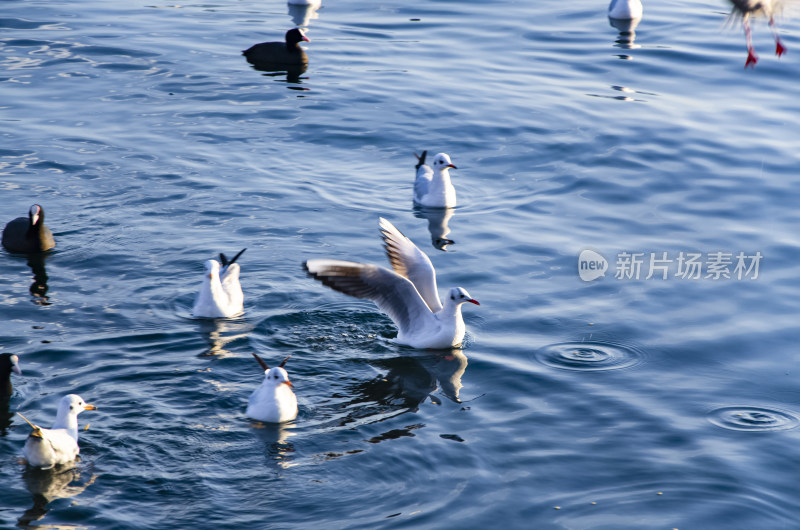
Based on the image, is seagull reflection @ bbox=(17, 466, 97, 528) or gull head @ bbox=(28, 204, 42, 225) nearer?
seagull reflection @ bbox=(17, 466, 97, 528)

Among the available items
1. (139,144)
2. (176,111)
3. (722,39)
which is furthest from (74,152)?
(722,39)

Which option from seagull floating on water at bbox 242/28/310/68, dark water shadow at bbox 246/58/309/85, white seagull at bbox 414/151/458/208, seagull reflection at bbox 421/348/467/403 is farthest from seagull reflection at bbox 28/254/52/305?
seagull floating on water at bbox 242/28/310/68

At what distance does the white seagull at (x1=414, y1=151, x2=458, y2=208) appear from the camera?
18.5 metres

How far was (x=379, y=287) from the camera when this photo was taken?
13.5m

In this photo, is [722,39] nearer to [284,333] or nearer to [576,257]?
[576,257]

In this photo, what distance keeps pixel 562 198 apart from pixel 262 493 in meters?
10.2

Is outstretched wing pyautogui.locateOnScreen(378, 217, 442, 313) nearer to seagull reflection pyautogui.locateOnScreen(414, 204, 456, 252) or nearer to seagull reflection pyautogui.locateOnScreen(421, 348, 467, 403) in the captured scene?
seagull reflection pyautogui.locateOnScreen(421, 348, 467, 403)

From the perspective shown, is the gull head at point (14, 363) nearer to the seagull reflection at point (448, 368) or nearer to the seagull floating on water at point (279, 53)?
the seagull reflection at point (448, 368)

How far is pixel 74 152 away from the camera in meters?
20.1

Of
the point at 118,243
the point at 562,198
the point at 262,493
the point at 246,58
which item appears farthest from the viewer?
the point at 246,58

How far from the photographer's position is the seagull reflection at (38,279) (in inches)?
575

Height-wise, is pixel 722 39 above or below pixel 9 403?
above

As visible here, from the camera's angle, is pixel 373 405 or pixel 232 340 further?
pixel 232 340

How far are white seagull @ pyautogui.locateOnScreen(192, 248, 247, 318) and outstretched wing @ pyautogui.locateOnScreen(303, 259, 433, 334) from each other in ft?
5.14
